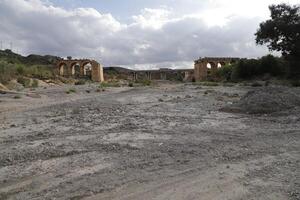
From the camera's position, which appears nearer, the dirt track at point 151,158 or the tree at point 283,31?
the dirt track at point 151,158

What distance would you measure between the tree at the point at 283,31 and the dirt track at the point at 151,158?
29.7 m

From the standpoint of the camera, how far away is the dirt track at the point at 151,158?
6.15 meters

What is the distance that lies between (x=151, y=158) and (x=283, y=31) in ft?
121

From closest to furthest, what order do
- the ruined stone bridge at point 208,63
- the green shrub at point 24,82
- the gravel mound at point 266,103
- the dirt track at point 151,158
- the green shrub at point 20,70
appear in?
the dirt track at point 151,158, the gravel mound at point 266,103, the green shrub at point 24,82, the green shrub at point 20,70, the ruined stone bridge at point 208,63

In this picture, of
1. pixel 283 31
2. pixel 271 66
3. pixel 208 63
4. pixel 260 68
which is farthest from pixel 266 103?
pixel 208 63

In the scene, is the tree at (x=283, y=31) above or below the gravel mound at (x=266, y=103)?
above

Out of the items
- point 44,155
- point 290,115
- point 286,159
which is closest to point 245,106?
point 290,115

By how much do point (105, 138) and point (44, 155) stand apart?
2071 mm

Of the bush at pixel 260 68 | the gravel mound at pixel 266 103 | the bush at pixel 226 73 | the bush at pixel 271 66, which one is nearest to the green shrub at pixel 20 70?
the bush at pixel 260 68

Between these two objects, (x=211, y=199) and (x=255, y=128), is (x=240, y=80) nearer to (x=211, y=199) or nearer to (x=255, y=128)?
(x=255, y=128)

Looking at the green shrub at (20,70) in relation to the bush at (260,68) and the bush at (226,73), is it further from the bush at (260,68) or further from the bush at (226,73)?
the bush at (226,73)

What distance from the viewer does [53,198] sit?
5.89 m

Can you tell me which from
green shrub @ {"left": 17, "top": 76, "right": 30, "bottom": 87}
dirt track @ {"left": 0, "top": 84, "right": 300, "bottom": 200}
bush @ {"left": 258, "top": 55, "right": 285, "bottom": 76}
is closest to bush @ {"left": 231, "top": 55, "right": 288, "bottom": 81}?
bush @ {"left": 258, "top": 55, "right": 285, "bottom": 76}

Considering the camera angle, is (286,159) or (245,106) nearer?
(286,159)
